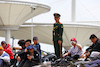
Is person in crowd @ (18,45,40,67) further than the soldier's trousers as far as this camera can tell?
No

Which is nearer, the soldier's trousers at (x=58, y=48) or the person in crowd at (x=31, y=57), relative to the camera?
the person in crowd at (x=31, y=57)

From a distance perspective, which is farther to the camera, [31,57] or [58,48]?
[58,48]

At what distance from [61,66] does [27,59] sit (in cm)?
100

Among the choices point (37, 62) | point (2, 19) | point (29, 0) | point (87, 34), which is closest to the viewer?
point (37, 62)

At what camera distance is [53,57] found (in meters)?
9.26

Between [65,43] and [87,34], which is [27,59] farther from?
[65,43]

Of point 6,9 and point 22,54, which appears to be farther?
point 6,9

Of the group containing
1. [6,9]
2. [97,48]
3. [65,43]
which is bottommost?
[65,43]

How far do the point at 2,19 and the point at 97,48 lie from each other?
21.5m

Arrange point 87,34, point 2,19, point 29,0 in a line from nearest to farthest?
point 29,0, point 2,19, point 87,34

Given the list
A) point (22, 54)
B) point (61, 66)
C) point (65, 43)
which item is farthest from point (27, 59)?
point (65, 43)

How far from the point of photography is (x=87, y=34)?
4147 cm

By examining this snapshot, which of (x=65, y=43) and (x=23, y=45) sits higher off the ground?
(x=23, y=45)

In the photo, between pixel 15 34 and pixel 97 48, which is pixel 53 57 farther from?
pixel 15 34
